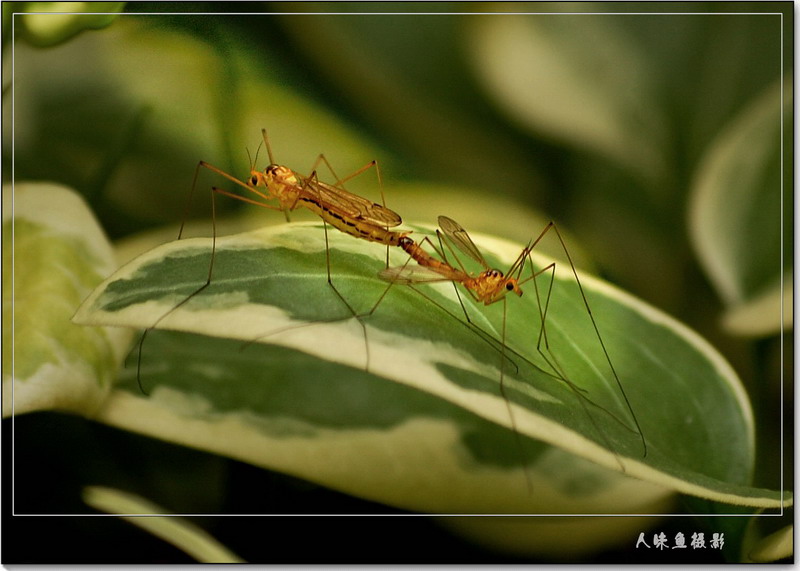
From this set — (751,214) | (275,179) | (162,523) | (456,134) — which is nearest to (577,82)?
(456,134)

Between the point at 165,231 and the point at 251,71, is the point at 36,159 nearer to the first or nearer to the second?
the point at 165,231

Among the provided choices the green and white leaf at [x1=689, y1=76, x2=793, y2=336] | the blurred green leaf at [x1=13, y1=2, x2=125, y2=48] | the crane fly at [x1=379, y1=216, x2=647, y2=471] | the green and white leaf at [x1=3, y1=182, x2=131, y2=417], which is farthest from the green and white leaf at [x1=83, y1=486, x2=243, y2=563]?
the green and white leaf at [x1=689, y1=76, x2=793, y2=336]

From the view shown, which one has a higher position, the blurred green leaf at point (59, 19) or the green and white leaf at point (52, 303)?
the blurred green leaf at point (59, 19)

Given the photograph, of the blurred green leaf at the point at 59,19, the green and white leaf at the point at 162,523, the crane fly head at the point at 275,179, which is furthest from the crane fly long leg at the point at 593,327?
the blurred green leaf at the point at 59,19

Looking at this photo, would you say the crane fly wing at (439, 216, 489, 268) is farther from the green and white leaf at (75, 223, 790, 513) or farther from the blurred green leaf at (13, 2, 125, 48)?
the blurred green leaf at (13, 2, 125, 48)

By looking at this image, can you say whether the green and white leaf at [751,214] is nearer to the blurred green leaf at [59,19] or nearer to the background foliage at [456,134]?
the background foliage at [456,134]
